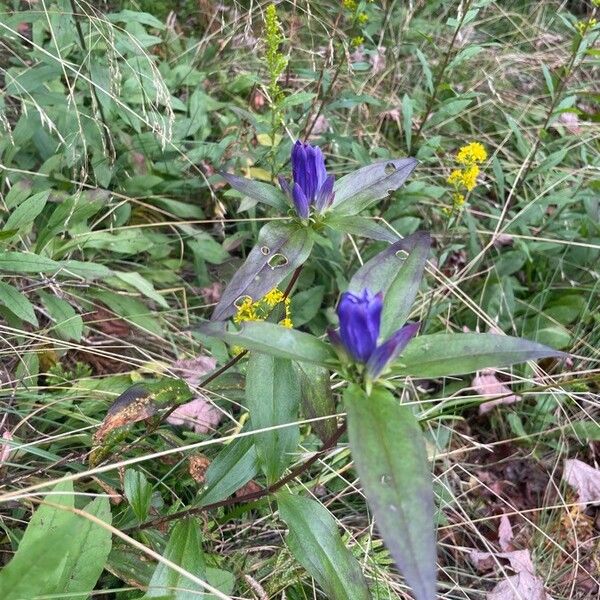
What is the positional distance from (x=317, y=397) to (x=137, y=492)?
0.39m

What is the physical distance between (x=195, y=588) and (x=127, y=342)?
0.88m

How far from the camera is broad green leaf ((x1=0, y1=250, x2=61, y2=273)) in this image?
1.71 metres

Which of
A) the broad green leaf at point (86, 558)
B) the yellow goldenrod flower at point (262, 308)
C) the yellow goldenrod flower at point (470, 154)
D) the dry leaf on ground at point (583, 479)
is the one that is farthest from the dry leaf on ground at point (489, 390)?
the broad green leaf at point (86, 558)

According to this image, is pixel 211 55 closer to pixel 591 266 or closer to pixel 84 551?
pixel 591 266

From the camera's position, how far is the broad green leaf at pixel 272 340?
105 centimetres

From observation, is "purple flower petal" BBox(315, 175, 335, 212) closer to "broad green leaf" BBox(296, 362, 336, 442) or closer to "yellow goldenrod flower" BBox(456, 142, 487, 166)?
"broad green leaf" BBox(296, 362, 336, 442)

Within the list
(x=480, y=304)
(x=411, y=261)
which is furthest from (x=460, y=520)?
(x=411, y=261)

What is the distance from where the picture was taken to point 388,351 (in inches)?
42.5

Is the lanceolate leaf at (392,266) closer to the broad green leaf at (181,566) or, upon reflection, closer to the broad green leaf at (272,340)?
the broad green leaf at (272,340)

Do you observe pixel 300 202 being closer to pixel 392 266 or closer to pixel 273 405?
pixel 392 266

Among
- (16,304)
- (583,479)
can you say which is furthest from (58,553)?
(583,479)

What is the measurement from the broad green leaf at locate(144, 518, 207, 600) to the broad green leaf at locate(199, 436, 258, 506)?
0.10 m

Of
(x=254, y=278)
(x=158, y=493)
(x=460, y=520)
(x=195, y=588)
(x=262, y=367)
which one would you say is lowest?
(x=460, y=520)

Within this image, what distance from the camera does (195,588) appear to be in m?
1.27
